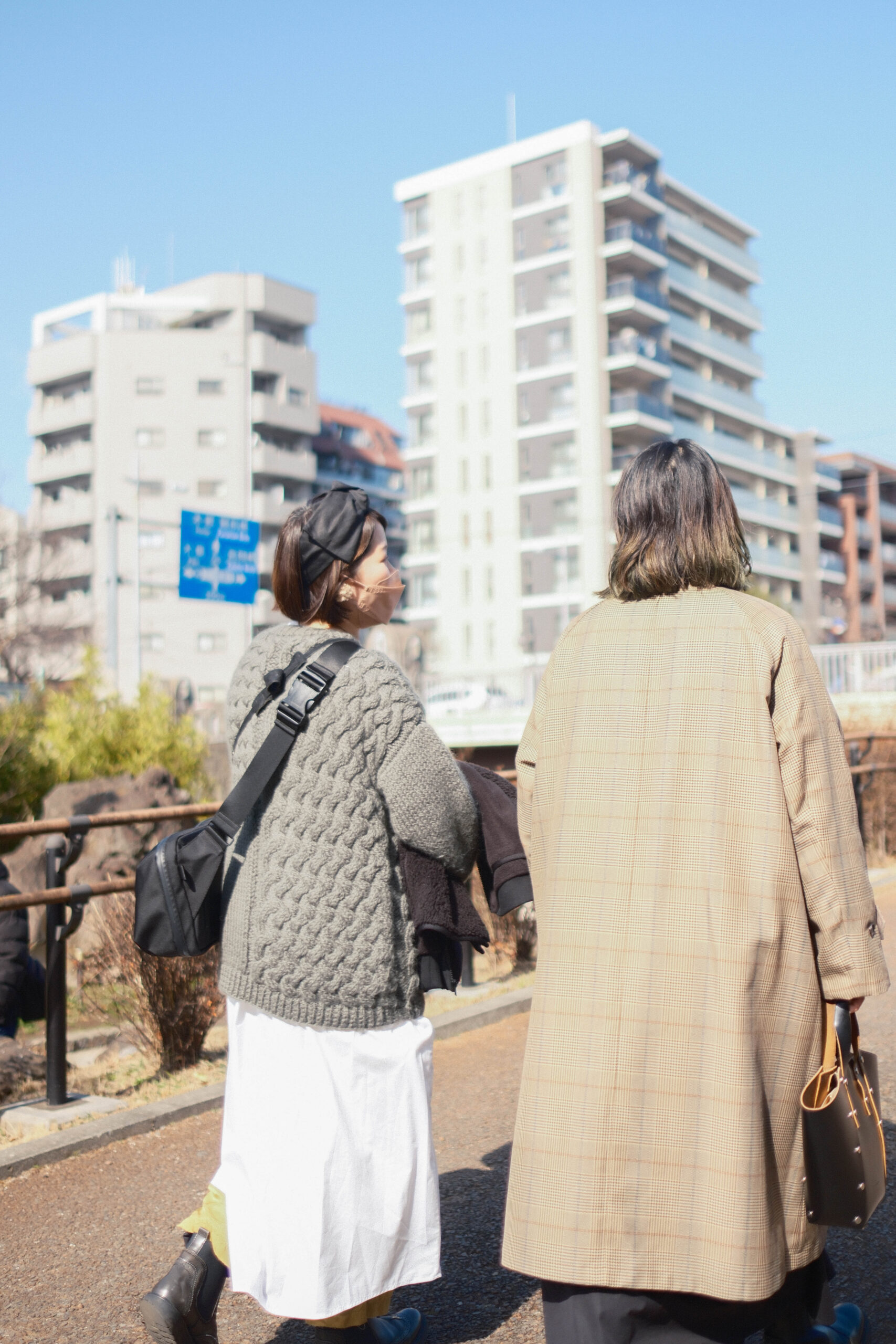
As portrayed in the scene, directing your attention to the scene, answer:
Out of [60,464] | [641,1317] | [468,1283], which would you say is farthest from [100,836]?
[60,464]

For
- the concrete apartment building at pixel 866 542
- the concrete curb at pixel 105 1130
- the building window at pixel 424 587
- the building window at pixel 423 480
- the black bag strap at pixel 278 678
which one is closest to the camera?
the black bag strap at pixel 278 678

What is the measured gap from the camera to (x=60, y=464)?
64562mm

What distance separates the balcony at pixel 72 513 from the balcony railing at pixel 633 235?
28.1 metres

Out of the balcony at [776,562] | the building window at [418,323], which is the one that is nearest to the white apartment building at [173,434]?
the building window at [418,323]

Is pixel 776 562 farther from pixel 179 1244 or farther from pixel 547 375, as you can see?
pixel 179 1244

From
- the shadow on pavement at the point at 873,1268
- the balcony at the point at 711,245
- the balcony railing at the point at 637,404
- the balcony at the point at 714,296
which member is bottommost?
the shadow on pavement at the point at 873,1268

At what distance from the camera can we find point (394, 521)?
86.4m

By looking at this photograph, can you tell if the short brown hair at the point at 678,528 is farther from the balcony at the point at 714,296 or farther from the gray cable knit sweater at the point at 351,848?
the balcony at the point at 714,296

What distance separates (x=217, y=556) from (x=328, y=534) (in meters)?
16.3

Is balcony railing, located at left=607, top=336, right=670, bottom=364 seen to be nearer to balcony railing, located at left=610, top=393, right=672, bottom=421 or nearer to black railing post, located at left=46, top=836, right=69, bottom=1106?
balcony railing, located at left=610, top=393, right=672, bottom=421

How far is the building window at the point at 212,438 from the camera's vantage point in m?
63.8

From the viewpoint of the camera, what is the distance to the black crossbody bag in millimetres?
2473

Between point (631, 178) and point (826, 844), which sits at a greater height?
point (631, 178)

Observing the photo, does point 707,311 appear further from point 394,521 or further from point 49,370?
point 49,370
